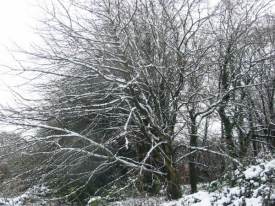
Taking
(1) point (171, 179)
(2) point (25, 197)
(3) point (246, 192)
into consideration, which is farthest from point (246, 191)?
(2) point (25, 197)

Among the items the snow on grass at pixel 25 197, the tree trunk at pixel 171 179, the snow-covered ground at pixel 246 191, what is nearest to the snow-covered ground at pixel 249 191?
the snow-covered ground at pixel 246 191

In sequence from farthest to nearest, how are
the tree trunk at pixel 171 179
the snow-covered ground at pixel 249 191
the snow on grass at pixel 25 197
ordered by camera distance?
1. the snow on grass at pixel 25 197
2. the tree trunk at pixel 171 179
3. the snow-covered ground at pixel 249 191

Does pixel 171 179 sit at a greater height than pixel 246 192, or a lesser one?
greater

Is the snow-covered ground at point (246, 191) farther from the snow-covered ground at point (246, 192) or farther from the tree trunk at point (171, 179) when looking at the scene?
the tree trunk at point (171, 179)

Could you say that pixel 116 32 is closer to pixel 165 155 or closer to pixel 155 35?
pixel 155 35

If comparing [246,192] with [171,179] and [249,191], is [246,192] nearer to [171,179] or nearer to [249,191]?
[249,191]

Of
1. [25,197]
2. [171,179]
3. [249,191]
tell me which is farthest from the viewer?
[25,197]

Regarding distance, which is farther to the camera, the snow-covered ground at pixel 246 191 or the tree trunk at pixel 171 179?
the tree trunk at pixel 171 179

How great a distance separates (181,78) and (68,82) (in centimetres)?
361

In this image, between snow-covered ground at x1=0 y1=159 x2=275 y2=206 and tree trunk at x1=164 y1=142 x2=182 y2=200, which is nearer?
snow-covered ground at x1=0 y1=159 x2=275 y2=206

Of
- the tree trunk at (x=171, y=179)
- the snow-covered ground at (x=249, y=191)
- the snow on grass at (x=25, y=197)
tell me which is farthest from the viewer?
the snow on grass at (x=25, y=197)

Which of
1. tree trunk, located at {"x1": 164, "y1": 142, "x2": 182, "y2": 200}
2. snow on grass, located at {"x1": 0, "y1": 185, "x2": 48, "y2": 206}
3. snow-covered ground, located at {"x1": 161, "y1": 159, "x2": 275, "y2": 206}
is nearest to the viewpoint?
snow-covered ground, located at {"x1": 161, "y1": 159, "x2": 275, "y2": 206}

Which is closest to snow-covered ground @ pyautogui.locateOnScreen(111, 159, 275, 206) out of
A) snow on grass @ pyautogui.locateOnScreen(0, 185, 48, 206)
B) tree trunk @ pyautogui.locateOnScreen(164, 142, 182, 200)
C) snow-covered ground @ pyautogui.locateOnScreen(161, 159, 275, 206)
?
snow-covered ground @ pyautogui.locateOnScreen(161, 159, 275, 206)

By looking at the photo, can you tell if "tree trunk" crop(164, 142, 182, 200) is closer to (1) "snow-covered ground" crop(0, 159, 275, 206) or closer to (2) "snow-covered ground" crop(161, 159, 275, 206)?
(1) "snow-covered ground" crop(0, 159, 275, 206)
